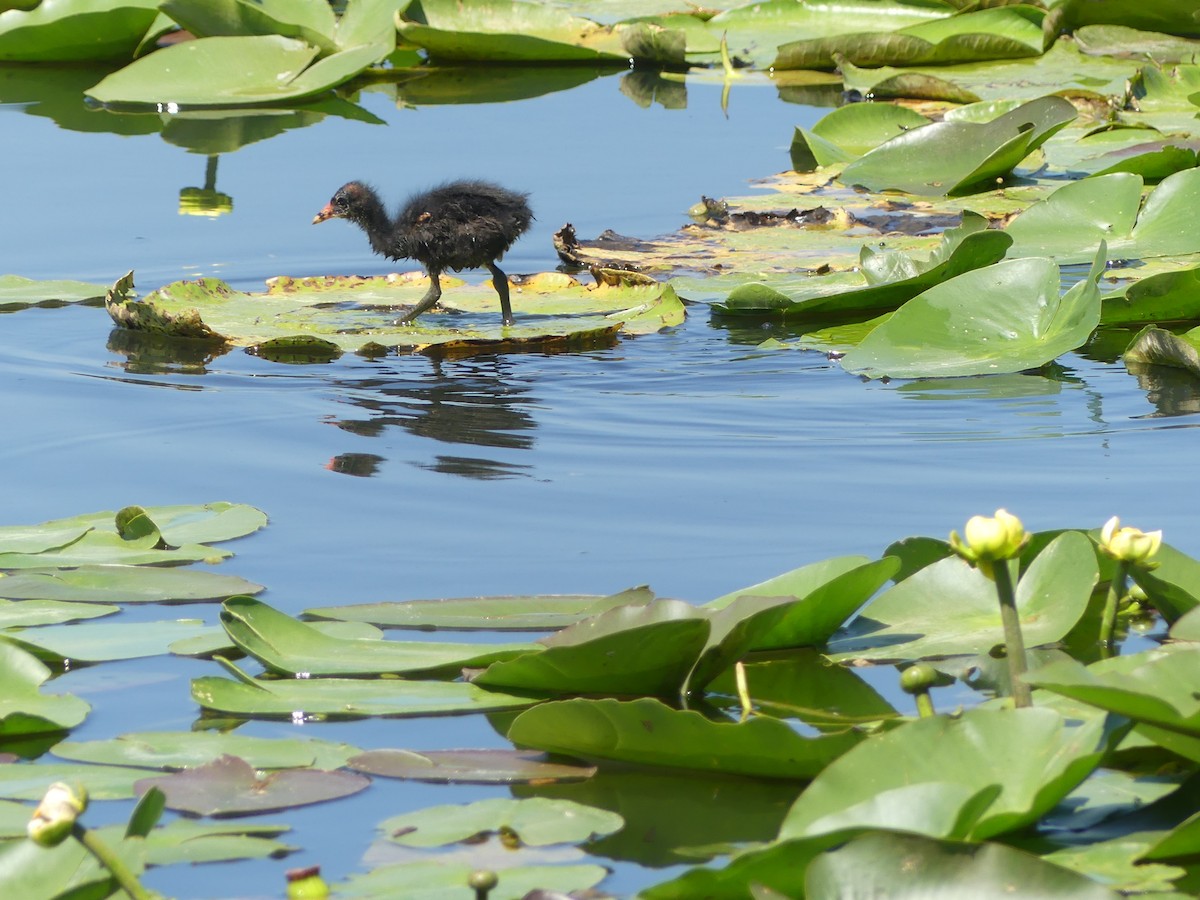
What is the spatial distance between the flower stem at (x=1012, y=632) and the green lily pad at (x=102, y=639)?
1.30 metres

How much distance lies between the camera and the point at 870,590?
95.0 inches

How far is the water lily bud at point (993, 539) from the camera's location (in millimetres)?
1757

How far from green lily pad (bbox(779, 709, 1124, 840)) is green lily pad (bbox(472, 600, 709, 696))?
397 mm

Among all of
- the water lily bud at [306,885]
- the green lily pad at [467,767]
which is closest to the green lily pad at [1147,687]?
the green lily pad at [467,767]

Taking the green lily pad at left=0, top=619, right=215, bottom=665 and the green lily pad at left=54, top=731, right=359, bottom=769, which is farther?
the green lily pad at left=0, top=619, right=215, bottom=665

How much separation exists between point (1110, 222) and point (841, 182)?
1593 mm

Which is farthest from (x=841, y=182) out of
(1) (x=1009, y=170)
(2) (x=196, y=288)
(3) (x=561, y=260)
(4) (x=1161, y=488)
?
(4) (x=1161, y=488)

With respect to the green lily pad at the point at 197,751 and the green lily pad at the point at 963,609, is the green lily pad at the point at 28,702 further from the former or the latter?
the green lily pad at the point at 963,609

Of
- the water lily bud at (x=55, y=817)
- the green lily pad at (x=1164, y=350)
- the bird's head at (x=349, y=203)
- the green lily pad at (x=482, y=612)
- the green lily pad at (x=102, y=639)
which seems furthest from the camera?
the bird's head at (x=349, y=203)

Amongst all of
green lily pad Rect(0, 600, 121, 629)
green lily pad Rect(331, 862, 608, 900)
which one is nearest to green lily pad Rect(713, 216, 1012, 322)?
green lily pad Rect(0, 600, 121, 629)

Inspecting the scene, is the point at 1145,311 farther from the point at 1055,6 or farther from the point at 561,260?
the point at 1055,6

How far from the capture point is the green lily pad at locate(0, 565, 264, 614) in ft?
8.89

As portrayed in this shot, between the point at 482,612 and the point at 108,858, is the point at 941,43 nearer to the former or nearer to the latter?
the point at 482,612

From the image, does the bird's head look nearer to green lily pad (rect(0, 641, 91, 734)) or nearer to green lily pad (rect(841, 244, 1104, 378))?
green lily pad (rect(841, 244, 1104, 378))
